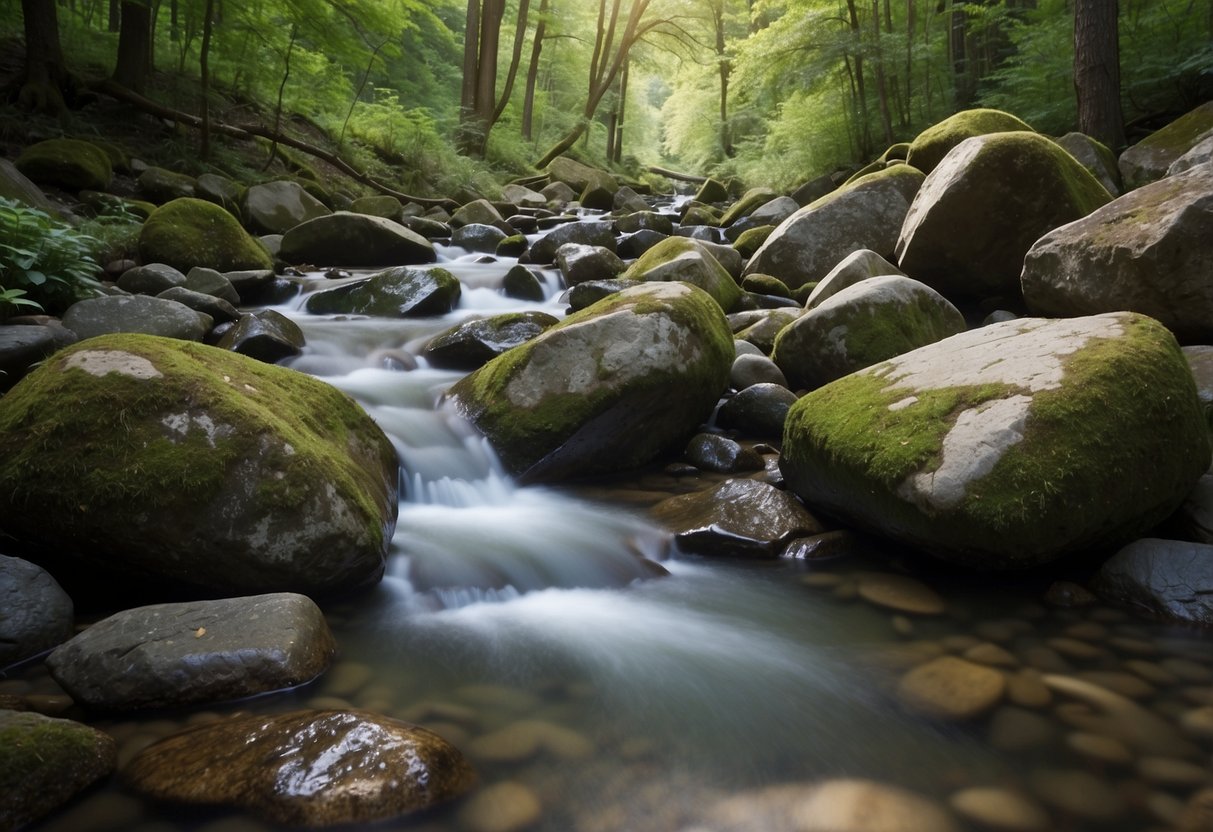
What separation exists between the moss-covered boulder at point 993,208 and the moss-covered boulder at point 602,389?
2634mm

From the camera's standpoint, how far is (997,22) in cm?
1327

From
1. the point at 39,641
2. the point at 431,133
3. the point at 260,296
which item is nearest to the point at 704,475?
the point at 39,641

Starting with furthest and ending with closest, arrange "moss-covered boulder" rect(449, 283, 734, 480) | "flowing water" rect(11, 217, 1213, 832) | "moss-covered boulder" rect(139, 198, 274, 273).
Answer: "moss-covered boulder" rect(139, 198, 274, 273)
"moss-covered boulder" rect(449, 283, 734, 480)
"flowing water" rect(11, 217, 1213, 832)

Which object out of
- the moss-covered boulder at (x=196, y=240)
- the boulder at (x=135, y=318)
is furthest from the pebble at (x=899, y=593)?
the moss-covered boulder at (x=196, y=240)

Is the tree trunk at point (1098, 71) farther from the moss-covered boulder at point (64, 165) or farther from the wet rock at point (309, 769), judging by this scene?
the moss-covered boulder at point (64, 165)

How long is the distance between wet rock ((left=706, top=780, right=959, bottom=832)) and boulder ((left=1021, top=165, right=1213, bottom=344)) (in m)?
3.83

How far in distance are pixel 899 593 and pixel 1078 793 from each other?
1214 millimetres

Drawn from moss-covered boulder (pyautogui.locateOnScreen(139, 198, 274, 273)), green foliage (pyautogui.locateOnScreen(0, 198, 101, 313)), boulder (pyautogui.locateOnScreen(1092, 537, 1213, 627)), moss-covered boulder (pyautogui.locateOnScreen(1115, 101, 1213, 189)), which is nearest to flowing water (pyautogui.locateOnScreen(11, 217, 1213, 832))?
boulder (pyautogui.locateOnScreen(1092, 537, 1213, 627))

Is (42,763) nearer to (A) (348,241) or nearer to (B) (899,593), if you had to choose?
(B) (899,593)

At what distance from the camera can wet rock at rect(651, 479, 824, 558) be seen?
3770 millimetres

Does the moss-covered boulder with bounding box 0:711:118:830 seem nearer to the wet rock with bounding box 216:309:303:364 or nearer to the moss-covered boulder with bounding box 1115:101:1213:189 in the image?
the wet rock with bounding box 216:309:303:364

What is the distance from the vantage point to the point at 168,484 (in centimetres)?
285

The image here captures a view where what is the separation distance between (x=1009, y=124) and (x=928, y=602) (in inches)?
247

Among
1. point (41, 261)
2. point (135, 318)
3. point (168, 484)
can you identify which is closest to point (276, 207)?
point (41, 261)
